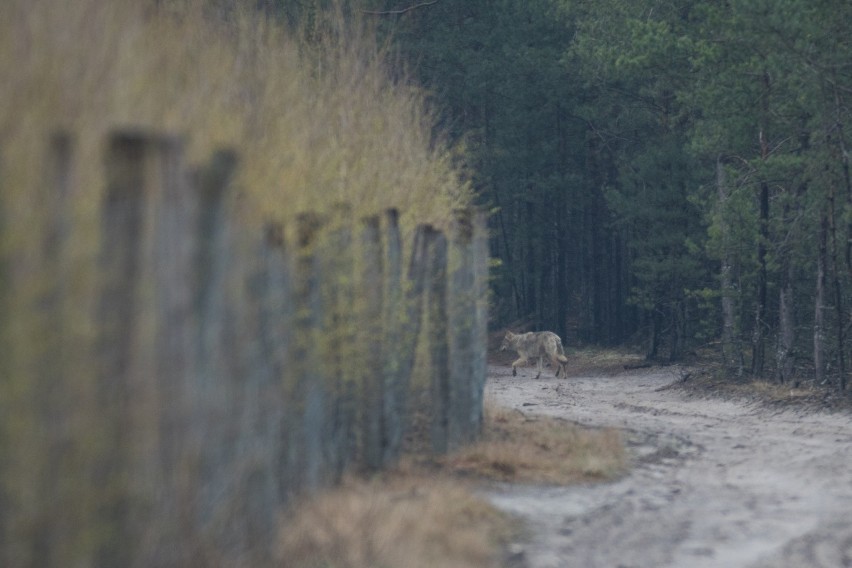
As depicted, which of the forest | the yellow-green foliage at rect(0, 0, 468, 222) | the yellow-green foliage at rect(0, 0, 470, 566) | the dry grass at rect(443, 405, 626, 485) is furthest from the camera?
the forest

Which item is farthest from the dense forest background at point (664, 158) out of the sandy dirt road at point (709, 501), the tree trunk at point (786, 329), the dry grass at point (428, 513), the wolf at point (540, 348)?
the dry grass at point (428, 513)

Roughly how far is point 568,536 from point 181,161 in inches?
A: 202

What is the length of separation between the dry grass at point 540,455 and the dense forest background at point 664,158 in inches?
224

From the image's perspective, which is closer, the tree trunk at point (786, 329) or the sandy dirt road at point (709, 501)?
the sandy dirt road at point (709, 501)

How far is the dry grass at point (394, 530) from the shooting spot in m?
7.54

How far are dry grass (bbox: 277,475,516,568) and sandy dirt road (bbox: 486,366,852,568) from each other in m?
0.38

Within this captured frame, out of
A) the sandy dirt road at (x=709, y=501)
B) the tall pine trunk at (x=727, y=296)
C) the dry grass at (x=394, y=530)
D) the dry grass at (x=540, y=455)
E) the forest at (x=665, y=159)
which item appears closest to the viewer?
the dry grass at (x=394, y=530)

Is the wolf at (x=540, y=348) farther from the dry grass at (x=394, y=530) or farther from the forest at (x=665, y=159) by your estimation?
the dry grass at (x=394, y=530)

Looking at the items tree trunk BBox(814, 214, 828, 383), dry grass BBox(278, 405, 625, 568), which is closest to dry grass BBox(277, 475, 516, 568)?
dry grass BBox(278, 405, 625, 568)

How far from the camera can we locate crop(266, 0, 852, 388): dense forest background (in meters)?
21.5

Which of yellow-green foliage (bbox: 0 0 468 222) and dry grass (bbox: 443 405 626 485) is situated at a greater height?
yellow-green foliage (bbox: 0 0 468 222)

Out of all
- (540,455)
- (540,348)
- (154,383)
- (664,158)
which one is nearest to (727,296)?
(540,348)

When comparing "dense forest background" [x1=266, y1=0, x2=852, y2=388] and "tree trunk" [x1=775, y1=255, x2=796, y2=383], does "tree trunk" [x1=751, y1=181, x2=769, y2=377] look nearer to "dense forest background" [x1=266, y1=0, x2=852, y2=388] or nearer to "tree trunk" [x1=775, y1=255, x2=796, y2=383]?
"dense forest background" [x1=266, y1=0, x2=852, y2=388]

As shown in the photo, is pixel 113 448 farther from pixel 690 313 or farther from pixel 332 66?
pixel 690 313
